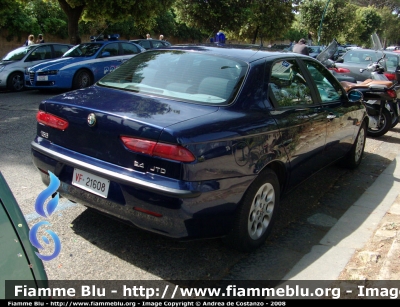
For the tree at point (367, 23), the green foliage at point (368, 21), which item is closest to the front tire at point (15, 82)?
the tree at point (367, 23)

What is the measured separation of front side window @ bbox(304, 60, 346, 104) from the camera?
193 inches

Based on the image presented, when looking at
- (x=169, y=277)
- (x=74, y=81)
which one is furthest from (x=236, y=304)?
(x=74, y=81)

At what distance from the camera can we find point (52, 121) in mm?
3617

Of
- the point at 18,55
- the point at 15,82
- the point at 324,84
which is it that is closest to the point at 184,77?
the point at 324,84

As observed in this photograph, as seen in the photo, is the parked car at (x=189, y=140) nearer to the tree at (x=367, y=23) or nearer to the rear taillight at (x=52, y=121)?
the rear taillight at (x=52, y=121)

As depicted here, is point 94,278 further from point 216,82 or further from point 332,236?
point 332,236

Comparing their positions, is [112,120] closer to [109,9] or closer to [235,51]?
[235,51]

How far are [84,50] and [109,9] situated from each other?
11.1ft

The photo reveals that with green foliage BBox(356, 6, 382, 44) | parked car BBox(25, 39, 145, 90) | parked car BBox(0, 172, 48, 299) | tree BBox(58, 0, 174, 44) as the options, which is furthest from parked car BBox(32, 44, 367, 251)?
green foliage BBox(356, 6, 382, 44)

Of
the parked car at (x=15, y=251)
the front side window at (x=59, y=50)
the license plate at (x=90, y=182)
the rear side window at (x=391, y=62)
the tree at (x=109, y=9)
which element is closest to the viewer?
the parked car at (x=15, y=251)

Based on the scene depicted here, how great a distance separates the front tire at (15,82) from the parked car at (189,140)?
9.62m

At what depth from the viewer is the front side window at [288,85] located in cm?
402

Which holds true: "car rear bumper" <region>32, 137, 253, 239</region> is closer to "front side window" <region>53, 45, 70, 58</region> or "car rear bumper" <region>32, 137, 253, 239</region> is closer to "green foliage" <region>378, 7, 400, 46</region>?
"front side window" <region>53, 45, 70, 58</region>

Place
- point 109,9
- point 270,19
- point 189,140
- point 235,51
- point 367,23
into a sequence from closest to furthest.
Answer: point 189,140 → point 235,51 → point 109,9 → point 270,19 → point 367,23
